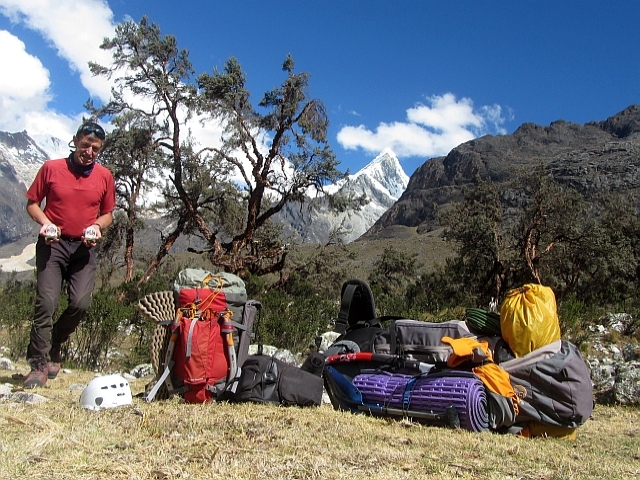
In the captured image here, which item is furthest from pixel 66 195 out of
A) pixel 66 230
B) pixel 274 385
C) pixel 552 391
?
pixel 552 391

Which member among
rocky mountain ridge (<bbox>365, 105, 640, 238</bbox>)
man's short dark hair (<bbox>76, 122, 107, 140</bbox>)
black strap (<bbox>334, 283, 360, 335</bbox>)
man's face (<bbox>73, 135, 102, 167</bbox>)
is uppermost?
rocky mountain ridge (<bbox>365, 105, 640, 238</bbox>)

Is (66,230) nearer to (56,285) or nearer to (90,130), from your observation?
(56,285)

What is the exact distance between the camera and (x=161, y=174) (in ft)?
59.1

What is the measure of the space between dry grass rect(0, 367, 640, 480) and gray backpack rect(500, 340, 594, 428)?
19 centimetres

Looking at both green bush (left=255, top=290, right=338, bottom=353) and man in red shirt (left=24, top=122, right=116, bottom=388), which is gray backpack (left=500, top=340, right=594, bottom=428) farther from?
green bush (left=255, top=290, right=338, bottom=353)

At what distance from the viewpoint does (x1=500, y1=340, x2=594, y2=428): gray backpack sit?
144 inches

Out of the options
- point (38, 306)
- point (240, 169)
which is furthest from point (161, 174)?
point (38, 306)

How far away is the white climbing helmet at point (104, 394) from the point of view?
11.8 ft

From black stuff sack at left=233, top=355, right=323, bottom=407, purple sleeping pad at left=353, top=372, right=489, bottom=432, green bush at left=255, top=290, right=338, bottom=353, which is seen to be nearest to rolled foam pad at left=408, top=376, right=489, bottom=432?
purple sleeping pad at left=353, top=372, right=489, bottom=432

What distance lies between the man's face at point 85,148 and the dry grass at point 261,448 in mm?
2005

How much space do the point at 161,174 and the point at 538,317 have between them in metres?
15.9

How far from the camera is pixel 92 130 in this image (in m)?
4.50

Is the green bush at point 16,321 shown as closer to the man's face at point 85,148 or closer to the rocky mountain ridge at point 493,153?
the man's face at point 85,148

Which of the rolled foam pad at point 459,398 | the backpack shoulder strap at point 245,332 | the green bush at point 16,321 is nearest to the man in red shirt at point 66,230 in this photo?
the backpack shoulder strap at point 245,332
